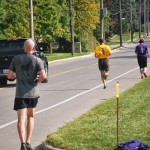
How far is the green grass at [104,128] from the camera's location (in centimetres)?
920

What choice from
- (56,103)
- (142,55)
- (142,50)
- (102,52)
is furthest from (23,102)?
(142,55)

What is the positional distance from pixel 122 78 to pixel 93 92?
5.85 meters

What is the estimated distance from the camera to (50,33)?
51719mm

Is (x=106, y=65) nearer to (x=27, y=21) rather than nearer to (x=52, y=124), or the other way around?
(x=52, y=124)

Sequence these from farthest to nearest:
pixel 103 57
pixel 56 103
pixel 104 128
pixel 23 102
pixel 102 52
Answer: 1. pixel 103 57
2. pixel 102 52
3. pixel 56 103
4. pixel 104 128
5. pixel 23 102

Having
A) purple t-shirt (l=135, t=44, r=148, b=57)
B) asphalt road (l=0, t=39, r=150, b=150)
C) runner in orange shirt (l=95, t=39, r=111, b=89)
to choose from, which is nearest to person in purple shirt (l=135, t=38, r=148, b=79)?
purple t-shirt (l=135, t=44, r=148, b=57)

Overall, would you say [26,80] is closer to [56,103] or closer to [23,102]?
[23,102]

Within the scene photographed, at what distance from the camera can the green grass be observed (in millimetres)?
9195

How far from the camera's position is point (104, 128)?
34.8 ft

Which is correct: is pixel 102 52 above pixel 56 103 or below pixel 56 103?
above

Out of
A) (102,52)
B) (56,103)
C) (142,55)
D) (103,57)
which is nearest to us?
(56,103)

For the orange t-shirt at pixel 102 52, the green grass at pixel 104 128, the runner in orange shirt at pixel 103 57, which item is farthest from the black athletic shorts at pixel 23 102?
the orange t-shirt at pixel 102 52

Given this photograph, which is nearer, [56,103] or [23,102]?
[23,102]

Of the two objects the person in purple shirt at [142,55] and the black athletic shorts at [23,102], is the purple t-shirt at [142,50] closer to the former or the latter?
the person in purple shirt at [142,55]
